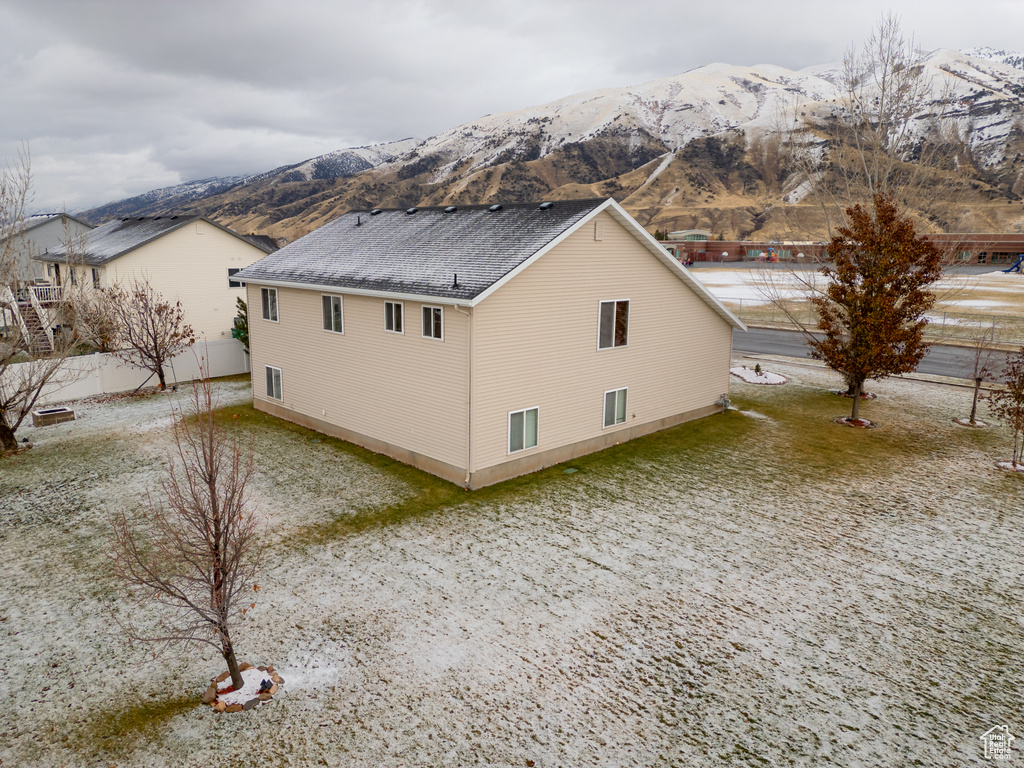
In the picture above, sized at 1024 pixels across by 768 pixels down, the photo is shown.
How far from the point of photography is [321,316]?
69.2 ft

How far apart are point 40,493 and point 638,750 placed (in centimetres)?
1710

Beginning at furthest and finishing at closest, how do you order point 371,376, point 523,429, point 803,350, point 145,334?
point 803,350 < point 145,334 < point 371,376 < point 523,429

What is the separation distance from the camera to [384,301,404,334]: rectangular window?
18.1m

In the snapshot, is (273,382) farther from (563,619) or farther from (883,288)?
(883,288)

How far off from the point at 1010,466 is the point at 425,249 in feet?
65.1

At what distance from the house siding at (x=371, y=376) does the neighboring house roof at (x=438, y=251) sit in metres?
0.65

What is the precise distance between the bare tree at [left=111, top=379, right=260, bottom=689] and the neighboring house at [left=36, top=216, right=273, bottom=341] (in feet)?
78.6

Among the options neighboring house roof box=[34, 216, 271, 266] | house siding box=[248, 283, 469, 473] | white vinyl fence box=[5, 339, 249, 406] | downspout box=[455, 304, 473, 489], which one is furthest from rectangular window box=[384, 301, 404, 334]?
neighboring house roof box=[34, 216, 271, 266]

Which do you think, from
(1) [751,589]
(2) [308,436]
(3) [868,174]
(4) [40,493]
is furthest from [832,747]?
(3) [868,174]

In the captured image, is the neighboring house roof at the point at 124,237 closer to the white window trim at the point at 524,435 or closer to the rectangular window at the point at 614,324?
the rectangular window at the point at 614,324

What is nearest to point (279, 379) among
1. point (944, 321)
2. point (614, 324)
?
point (614, 324)

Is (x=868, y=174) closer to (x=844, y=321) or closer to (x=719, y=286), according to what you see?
(x=844, y=321)

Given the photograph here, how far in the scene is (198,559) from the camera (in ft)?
36.7

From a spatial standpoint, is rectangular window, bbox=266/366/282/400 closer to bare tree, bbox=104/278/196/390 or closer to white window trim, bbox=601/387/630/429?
bare tree, bbox=104/278/196/390
